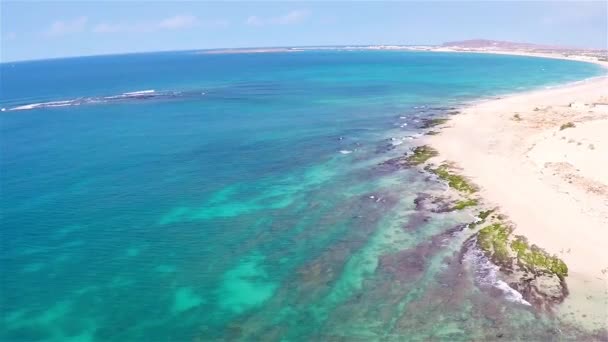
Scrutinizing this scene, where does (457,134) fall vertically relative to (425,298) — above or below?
above

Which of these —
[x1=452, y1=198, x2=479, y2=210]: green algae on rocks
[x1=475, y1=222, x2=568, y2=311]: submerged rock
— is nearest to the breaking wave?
[x1=452, y1=198, x2=479, y2=210]: green algae on rocks

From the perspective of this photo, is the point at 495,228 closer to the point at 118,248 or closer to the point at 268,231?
the point at 268,231

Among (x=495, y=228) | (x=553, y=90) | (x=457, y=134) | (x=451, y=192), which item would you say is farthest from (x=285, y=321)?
(x=553, y=90)

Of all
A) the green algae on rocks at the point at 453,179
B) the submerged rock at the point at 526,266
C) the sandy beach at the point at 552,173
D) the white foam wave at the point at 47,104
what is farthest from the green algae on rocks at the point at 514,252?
the white foam wave at the point at 47,104

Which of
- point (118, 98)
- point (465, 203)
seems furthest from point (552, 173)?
point (118, 98)

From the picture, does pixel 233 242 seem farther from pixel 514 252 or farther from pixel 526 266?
pixel 526 266
